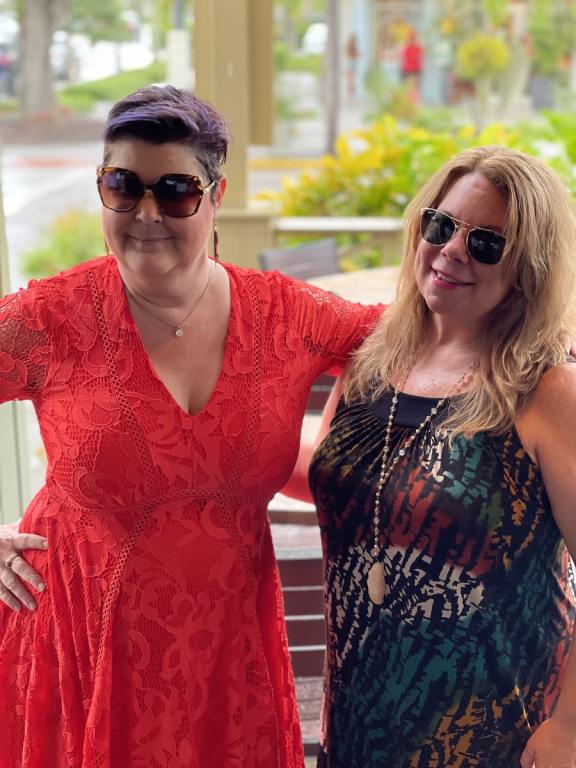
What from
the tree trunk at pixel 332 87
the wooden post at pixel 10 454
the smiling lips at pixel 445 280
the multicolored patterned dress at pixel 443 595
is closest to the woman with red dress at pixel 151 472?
the multicolored patterned dress at pixel 443 595

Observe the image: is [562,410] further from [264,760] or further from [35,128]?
[35,128]

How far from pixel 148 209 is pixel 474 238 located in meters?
0.58

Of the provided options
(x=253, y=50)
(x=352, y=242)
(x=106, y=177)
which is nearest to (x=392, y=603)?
(x=106, y=177)

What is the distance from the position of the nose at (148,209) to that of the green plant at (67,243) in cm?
530

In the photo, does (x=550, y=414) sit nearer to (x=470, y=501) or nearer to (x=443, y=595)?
(x=470, y=501)

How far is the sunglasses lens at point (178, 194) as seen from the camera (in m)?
1.62

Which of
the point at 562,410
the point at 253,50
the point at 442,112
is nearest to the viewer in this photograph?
the point at 562,410

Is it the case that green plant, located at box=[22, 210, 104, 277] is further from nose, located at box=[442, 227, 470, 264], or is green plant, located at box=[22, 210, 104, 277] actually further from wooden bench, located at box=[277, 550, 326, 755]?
nose, located at box=[442, 227, 470, 264]

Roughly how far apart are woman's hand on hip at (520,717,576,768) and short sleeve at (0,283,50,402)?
3.60ft

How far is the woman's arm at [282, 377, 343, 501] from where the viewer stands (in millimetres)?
2012

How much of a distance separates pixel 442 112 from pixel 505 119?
760mm

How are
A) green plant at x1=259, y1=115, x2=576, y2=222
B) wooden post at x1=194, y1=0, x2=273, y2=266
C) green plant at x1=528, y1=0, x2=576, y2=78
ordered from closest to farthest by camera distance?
wooden post at x1=194, y1=0, x2=273, y2=266 → green plant at x1=259, y1=115, x2=576, y2=222 → green plant at x1=528, y1=0, x2=576, y2=78

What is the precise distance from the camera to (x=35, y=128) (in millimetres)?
7688

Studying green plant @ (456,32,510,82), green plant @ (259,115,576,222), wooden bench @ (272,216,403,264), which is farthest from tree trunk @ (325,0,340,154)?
wooden bench @ (272,216,403,264)
